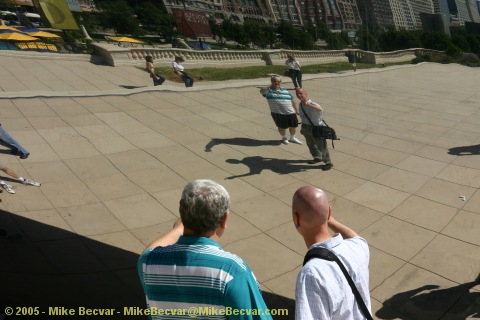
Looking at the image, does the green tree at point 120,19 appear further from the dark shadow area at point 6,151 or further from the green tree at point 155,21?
the dark shadow area at point 6,151

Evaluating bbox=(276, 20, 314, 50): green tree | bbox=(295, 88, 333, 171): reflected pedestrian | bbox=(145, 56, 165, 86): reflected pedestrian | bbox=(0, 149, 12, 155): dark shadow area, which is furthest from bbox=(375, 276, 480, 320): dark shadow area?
bbox=(276, 20, 314, 50): green tree

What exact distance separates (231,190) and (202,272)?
472 centimetres

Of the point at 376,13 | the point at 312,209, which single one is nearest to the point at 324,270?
the point at 312,209

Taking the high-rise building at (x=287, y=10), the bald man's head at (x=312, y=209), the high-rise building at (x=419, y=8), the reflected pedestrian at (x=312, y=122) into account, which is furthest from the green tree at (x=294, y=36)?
the bald man's head at (x=312, y=209)

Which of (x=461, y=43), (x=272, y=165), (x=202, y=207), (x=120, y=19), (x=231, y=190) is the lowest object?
(x=461, y=43)

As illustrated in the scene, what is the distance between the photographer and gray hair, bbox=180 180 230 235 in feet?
5.98

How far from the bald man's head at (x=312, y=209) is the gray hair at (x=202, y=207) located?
0.46m

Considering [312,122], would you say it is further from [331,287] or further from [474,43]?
[474,43]

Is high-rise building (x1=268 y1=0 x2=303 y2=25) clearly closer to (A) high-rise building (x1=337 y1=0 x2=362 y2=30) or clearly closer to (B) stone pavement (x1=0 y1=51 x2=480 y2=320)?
(A) high-rise building (x1=337 y1=0 x2=362 y2=30)

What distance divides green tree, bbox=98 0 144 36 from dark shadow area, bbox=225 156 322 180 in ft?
171

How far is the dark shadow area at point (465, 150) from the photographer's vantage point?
838 cm

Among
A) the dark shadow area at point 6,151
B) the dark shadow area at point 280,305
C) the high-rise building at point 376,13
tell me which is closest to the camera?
the dark shadow area at point 280,305

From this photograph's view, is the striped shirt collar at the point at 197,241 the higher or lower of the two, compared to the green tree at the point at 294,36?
lower

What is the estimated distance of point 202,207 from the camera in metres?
1.82
